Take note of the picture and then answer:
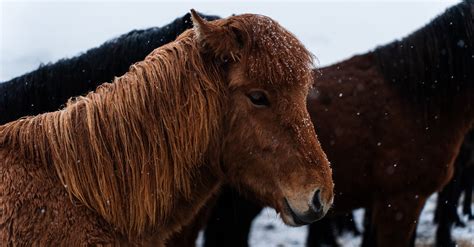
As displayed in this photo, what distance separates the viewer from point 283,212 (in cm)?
259

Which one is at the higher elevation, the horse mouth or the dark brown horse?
the horse mouth

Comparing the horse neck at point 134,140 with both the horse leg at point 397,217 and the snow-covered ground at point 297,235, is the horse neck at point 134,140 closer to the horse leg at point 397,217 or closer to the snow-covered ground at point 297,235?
the horse leg at point 397,217

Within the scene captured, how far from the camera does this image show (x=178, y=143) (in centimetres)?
255

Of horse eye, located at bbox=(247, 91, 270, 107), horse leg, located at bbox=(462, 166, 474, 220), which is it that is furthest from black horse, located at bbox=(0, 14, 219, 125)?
horse leg, located at bbox=(462, 166, 474, 220)

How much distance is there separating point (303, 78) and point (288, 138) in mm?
283

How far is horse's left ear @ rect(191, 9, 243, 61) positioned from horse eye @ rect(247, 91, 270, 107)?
6.5 inches

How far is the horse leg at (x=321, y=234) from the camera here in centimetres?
691

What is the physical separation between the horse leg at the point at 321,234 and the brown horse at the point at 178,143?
435cm

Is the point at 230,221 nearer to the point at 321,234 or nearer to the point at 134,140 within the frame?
the point at 321,234

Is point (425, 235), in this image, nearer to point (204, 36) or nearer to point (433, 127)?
point (433, 127)

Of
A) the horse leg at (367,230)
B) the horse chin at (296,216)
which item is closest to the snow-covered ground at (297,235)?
the horse leg at (367,230)

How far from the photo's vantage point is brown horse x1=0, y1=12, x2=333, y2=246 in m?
2.42

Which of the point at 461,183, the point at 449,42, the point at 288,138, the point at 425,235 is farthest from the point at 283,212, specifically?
the point at 461,183

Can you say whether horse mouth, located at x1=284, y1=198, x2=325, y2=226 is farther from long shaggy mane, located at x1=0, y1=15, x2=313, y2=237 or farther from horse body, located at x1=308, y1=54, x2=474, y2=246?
horse body, located at x1=308, y1=54, x2=474, y2=246
